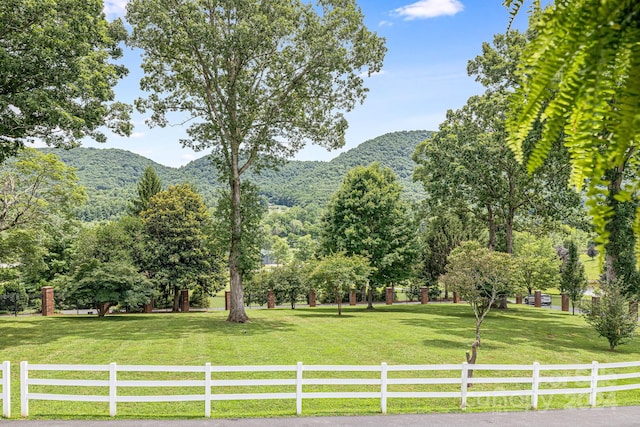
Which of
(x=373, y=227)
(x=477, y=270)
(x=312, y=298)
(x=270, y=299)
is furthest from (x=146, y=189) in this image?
(x=477, y=270)

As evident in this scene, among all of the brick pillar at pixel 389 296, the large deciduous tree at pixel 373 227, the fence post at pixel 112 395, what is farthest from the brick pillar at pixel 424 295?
the fence post at pixel 112 395

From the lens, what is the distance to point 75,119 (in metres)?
19.2

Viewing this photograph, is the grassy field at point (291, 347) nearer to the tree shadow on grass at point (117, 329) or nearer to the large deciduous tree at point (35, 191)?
the tree shadow on grass at point (117, 329)

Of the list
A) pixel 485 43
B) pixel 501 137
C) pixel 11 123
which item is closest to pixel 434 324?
pixel 501 137

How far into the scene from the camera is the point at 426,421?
38.4 feet

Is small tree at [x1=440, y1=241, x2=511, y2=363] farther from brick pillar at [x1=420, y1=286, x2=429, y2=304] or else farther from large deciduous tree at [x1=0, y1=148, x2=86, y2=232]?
brick pillar at [x1=420, y1=286, x2=429, y2=304]

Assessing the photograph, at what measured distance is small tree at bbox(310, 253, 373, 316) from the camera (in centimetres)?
3569

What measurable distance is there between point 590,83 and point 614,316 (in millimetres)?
25142

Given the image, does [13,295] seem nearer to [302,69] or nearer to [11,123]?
[11,123]

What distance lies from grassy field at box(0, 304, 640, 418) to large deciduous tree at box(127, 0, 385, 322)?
5.81 meters

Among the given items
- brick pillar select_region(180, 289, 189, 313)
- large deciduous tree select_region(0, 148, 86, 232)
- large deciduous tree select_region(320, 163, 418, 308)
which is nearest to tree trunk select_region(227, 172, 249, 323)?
large deciduous tree select_region(0, 148, 86, 232)

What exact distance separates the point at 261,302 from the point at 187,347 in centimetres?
2690

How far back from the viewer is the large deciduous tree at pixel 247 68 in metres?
26.5

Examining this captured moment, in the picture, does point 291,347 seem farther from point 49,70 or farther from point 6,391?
point 49,70
